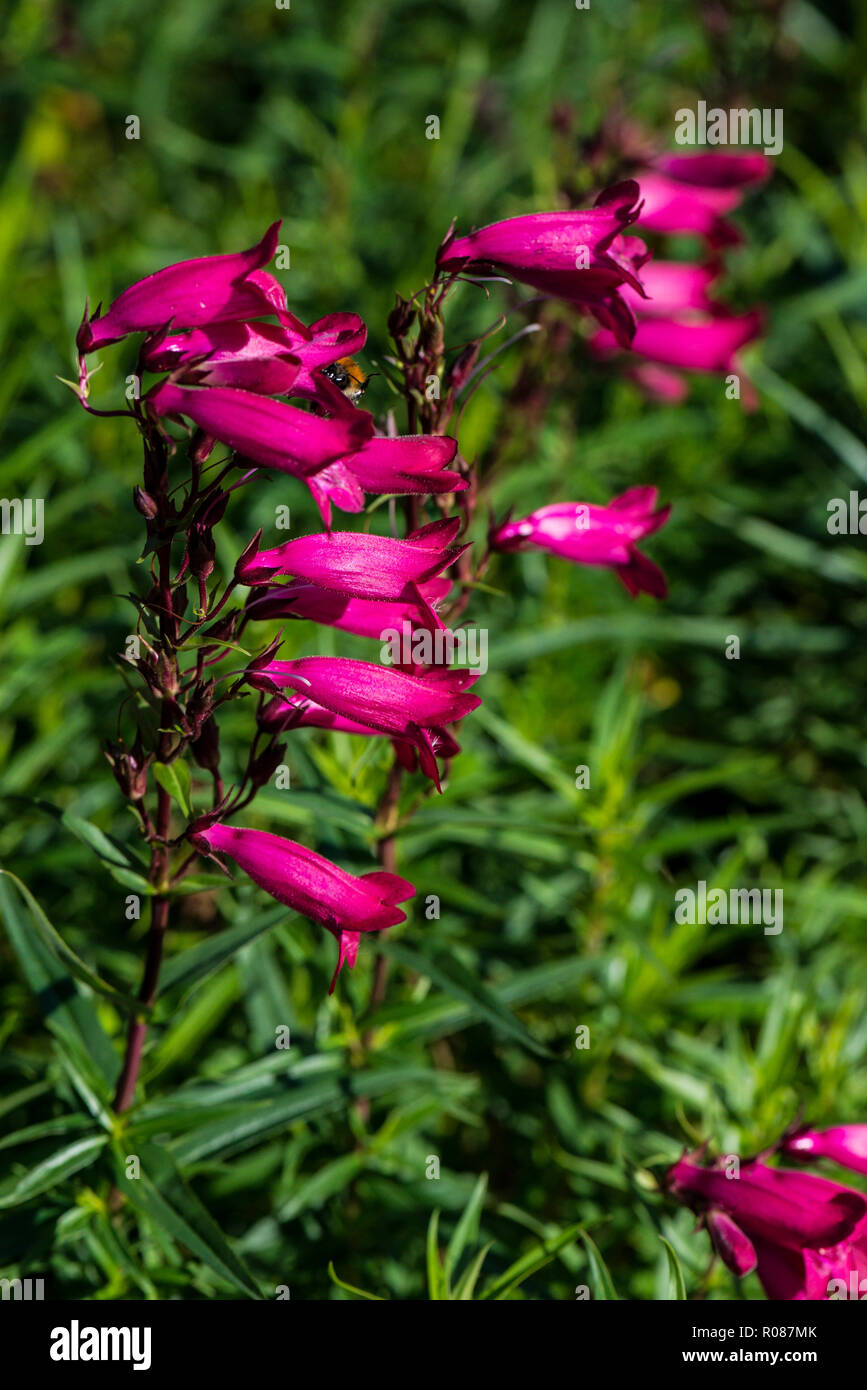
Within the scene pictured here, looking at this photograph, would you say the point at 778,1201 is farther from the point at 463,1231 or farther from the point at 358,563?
the point at 358,563

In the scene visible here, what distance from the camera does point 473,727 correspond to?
279 cm

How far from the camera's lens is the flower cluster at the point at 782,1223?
5.30 feet

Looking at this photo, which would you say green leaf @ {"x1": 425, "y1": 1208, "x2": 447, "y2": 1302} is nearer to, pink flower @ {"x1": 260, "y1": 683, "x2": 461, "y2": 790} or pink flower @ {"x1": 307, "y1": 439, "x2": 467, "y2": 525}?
pink flower @ {"x1": 260, "y1": 683, "x2": 461, "y2": 790}

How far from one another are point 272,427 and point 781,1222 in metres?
1.26

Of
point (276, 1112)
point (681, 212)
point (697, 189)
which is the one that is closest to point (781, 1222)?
point (276, 1112)

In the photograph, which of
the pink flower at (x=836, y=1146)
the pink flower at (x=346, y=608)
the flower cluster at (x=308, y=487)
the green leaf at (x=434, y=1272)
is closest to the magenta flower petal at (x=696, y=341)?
the flower cluster at (x=308, y=487)

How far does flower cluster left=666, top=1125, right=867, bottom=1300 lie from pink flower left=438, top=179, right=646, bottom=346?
1.23 meters

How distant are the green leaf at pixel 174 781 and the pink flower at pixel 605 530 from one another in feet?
2.21

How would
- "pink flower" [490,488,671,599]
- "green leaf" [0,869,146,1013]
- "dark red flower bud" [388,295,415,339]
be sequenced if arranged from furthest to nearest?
"pink flower" [490,488,671,599] < "dark red flower bud" [388,295,415,339] < "green leaf" [0,869,146,1013]

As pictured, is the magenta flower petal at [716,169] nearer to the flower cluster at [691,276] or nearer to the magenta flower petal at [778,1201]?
the flower cluster at [691,276]

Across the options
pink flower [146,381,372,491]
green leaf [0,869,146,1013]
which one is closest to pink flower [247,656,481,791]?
pink flower [146,381,372,491]

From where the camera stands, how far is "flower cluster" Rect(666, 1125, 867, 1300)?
5.30 feet

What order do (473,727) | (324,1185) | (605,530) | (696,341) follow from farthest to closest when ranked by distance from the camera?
(696,341), (473,727), (324,1185), (605,530)
